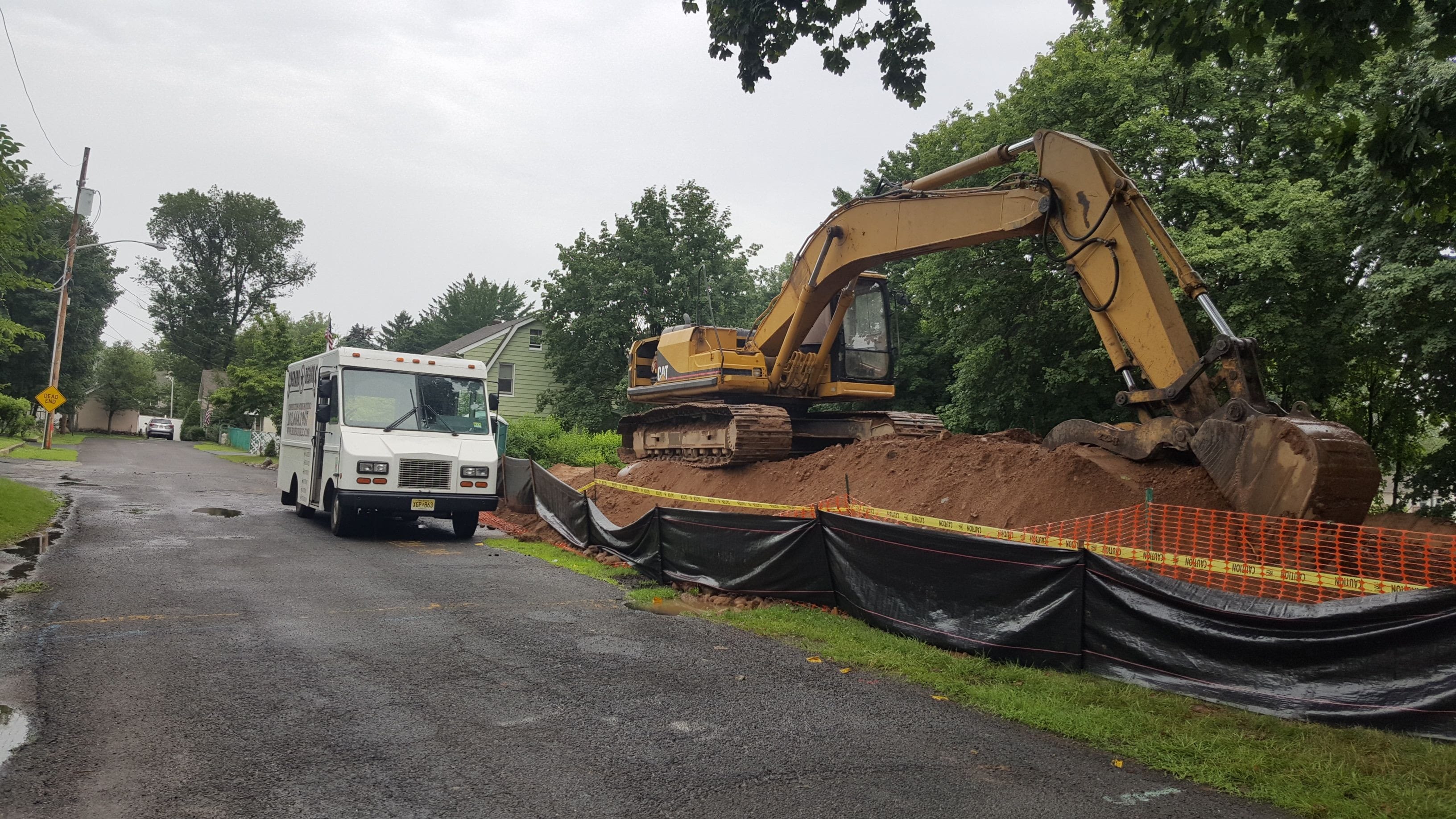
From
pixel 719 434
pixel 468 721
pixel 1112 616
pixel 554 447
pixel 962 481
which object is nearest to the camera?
pixel 468 721

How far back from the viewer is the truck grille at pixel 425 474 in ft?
42.1

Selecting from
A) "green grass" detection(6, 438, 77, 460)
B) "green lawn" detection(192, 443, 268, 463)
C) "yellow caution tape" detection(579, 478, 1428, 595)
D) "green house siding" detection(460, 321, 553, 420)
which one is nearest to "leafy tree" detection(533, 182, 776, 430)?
"green house siding" detection(460, 321, 553, 420)

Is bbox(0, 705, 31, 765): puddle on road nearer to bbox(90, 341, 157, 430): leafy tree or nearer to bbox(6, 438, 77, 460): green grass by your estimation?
bbox(6, 438, 77, 460): green grass

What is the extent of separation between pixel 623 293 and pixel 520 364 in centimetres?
1062

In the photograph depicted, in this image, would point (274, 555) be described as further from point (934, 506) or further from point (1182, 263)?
point (1182, 263)

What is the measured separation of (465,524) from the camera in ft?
45.3

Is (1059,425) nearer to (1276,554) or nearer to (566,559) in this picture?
(1276,554)

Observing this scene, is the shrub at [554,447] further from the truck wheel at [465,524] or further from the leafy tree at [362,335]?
the leafy tree at [362,335]

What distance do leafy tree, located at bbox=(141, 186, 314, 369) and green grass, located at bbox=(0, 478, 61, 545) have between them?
64506mm

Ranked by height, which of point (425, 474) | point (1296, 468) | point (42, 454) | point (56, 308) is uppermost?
point (56, 308)

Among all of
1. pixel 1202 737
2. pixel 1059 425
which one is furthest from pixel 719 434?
pixel 1202 737

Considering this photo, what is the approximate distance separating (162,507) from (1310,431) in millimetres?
16947

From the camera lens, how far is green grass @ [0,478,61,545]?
11484 millimetres

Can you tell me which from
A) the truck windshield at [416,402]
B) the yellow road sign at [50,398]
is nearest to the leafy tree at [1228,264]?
the truck windshield at [416,402]
